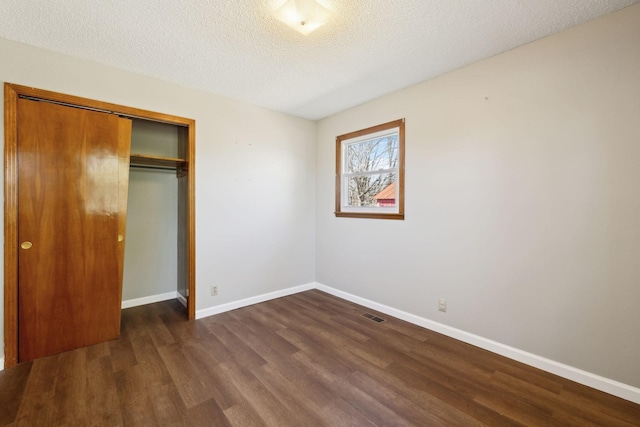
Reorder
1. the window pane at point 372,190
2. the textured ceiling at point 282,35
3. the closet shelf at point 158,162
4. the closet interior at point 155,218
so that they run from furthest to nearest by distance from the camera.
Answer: the closet interior at point 155,218 → the window pane at point 372,190 → the closet shelf at point 158,162 → the textured ceiling at point 282,35

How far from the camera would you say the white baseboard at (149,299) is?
11.6 ft

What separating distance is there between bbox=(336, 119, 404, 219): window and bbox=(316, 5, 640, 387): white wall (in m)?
0.14

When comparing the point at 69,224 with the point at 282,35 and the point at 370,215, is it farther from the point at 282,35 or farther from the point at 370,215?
the point at 370,215

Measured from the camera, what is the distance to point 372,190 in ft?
11.8

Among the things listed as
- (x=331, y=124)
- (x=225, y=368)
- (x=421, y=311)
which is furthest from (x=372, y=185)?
(x=225, y=368)

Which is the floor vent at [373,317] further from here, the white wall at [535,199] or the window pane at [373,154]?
the window pane at [373,154]

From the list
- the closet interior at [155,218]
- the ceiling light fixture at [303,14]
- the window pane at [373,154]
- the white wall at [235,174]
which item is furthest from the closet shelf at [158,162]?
the window pane at [373,154]

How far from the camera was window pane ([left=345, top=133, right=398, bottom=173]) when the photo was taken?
3.35 m

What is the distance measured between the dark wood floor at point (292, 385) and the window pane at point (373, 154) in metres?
1.95

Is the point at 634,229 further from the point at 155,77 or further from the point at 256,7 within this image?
the point at 155,77

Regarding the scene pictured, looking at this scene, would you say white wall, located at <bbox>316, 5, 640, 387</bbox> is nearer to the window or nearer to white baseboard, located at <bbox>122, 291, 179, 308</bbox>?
the window

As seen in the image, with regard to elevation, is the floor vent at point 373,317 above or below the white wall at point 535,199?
below

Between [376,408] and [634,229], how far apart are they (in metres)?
2.08

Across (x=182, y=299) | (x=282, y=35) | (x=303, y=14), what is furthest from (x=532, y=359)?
(x=182, y=299)
